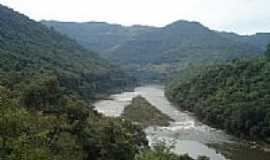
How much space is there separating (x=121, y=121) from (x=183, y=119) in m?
33.0

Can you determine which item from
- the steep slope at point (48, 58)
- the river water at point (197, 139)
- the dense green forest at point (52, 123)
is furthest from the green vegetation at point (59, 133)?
the steep slope at point (48, 58)

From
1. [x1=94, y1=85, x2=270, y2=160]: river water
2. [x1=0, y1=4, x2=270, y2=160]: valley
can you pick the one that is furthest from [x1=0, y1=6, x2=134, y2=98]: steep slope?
[x1=94, y1=85, x2=270, y2=160]: river water

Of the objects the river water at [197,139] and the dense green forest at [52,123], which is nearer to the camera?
the dense green forest at [52,123]

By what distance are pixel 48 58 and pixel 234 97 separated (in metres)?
54.6

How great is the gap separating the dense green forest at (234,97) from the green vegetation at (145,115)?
751 centimetres

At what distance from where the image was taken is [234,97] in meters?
90.8

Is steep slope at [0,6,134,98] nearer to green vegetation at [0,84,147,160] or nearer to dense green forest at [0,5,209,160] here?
dense green forest at [0,5,209,160]

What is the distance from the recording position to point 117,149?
48750 millimetres

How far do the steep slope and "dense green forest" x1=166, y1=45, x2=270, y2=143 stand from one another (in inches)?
969

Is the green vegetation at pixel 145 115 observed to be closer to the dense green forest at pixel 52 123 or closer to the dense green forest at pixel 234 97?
the dense green forest at pixel 234 97

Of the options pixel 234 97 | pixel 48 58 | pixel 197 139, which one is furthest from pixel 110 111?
pixel 48 58

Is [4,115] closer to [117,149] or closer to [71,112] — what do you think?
[117,149]

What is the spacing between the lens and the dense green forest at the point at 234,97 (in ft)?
256

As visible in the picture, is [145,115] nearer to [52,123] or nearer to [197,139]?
[197,139]
